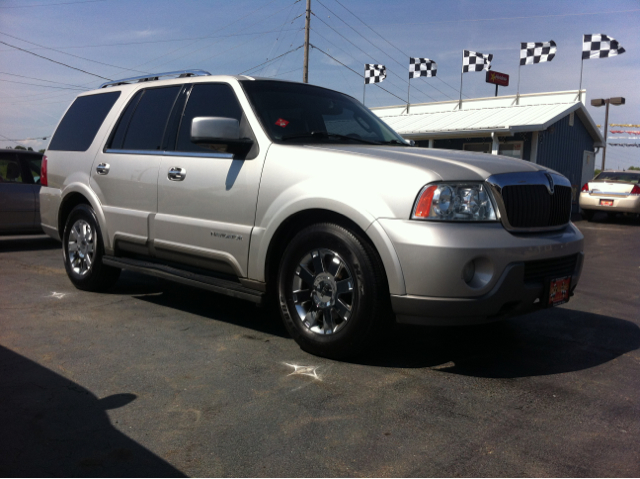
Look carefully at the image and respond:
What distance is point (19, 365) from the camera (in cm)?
363

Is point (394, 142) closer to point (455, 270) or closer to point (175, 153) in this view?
point (175, 153)

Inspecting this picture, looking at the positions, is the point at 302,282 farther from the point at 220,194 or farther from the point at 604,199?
the point at 604,199

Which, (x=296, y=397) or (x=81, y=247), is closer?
(x=296, y=397)

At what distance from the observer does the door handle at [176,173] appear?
15.3 ft

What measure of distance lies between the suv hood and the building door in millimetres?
23198

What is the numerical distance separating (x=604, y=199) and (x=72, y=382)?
16.8 meters

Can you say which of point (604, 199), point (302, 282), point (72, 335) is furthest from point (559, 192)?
point (604, 199)

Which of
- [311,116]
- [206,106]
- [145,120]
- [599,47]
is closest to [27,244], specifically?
[145,120]

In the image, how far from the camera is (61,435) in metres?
2.70

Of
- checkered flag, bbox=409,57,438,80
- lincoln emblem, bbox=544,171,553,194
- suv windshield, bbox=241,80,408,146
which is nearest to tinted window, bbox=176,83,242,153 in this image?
suv windshield, bbox=241,80,408,146

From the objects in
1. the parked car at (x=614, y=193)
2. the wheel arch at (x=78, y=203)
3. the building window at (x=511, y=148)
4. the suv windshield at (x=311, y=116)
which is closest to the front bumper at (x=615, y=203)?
the parked car at (x=614, y=193)

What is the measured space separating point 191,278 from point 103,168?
5.60 ft

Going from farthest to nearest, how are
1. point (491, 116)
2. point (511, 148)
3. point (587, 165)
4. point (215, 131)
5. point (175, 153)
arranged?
point (587, 165) → point (491, 116) → point (511, 148) → point (175, 153) → point (215, 131)

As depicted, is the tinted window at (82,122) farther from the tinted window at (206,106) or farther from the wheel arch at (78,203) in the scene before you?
the tinted window at (206,106)
